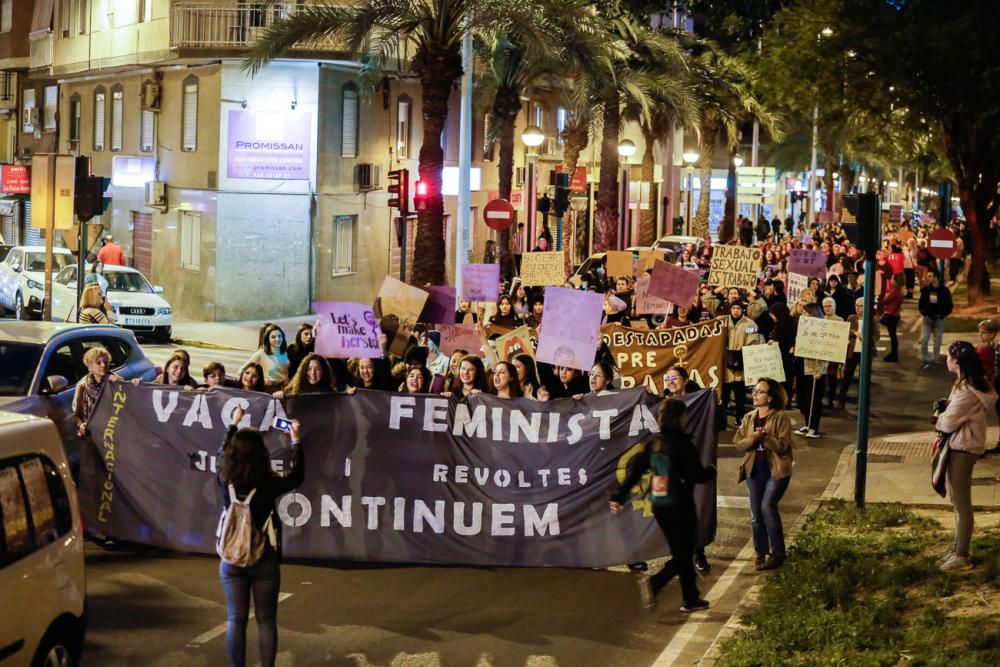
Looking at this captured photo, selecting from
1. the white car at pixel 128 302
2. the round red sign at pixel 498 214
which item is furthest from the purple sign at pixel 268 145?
the round red sign at pixel 498 214

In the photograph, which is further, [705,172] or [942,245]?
[705,172]

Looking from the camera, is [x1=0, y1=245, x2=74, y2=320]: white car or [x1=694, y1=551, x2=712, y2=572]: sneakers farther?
[x1=0, y1=245, x2=74, y2=320]: white car

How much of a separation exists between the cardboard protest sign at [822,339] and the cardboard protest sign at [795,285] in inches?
241

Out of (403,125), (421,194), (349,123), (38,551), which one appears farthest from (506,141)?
(38,551)

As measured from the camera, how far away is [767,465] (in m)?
11.2

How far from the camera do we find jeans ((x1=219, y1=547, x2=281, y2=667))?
308 inches

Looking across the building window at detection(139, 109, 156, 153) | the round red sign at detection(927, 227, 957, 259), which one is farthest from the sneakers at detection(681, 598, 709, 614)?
the building window at detection(139, 109, 156, 153)

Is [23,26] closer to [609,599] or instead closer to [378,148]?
[378,148]

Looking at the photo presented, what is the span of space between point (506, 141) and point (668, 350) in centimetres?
1975

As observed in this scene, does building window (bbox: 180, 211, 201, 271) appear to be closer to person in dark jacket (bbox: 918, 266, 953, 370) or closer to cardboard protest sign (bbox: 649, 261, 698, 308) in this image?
person in dark jacket (bbox: 918, 266, 953, 370)

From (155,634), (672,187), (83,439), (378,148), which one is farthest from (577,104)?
A: (672,187)

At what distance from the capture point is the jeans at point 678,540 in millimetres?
9781

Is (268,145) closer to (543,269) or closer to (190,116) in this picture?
(190,116)

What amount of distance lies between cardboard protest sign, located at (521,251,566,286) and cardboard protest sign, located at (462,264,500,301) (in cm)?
107
